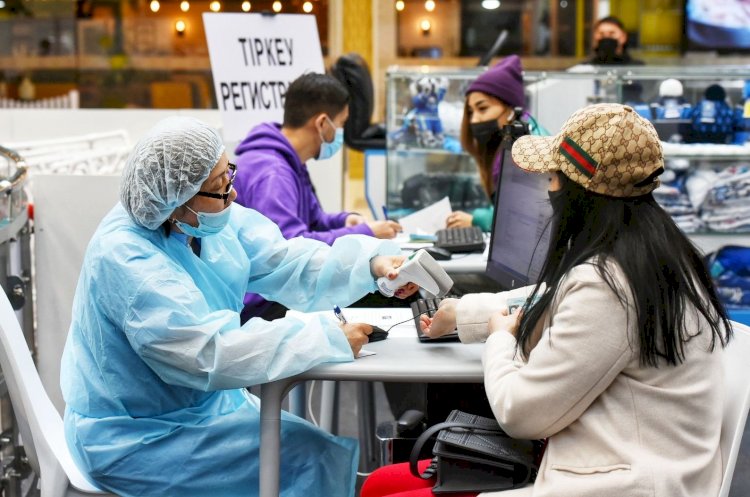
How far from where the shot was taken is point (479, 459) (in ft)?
5.88

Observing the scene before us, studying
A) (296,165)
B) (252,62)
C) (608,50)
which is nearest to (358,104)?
(608,50)

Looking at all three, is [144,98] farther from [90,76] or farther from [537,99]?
[537,99]

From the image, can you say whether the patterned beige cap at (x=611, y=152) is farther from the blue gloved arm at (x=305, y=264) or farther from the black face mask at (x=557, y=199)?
the blue gloved arm at (x=305, y=264)

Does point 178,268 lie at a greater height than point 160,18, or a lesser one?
lesser

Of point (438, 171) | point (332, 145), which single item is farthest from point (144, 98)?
point (332, 145)

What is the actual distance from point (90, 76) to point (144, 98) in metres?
0.53

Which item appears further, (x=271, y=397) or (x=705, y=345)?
(x=271, y=397)

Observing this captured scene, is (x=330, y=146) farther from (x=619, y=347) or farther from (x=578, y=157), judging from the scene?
(x=619, y=347)

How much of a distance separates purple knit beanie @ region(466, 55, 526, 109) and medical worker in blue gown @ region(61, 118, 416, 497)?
1.83 metres

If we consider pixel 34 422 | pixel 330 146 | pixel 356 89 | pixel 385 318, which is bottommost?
pixel 34 422

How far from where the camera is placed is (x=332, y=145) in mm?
3676

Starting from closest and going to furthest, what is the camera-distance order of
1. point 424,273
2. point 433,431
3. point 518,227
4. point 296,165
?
point 433,431 < point 424,273 < point 518,227 < point 296,165

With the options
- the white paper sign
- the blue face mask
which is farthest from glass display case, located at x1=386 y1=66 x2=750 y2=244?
the blue face mask

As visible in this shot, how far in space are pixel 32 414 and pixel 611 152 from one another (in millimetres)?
1261
